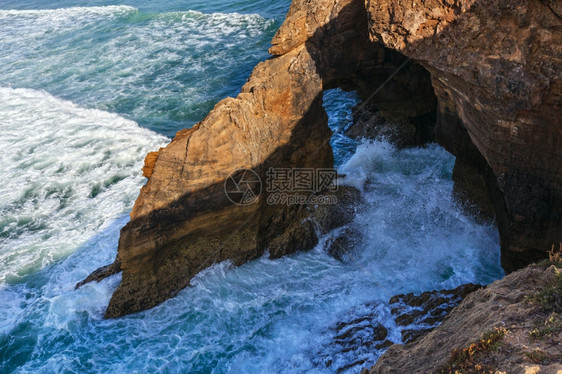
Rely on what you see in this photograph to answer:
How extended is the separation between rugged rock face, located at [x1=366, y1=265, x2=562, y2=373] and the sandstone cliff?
2892 millimetres

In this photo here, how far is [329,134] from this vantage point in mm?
12234

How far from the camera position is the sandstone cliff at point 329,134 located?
8211 millimetres

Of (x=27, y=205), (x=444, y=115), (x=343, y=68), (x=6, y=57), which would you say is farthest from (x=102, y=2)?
(x=444, y=115)

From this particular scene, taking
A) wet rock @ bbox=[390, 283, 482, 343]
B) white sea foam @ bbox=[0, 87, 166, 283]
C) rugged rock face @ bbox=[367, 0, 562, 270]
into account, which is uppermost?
rugged rock face @ bbox=[367, 0, 562, 270]

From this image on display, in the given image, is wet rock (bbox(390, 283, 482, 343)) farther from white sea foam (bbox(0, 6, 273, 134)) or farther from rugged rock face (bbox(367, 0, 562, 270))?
white sea foam (bbox(0, 6, 273, 134))

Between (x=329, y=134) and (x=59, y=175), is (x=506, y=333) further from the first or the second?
(x=59, y=175)

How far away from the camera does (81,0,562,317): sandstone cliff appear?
8211 millimetres

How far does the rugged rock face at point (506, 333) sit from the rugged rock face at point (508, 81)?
271cm

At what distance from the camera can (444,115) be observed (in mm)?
11734

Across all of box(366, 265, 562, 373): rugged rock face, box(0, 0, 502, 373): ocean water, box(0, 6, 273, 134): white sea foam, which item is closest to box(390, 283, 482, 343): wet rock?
box(0, 0, 502, 373): ocean water

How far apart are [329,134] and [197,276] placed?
477cm

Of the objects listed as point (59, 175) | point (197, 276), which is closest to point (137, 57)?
point (59, 175)

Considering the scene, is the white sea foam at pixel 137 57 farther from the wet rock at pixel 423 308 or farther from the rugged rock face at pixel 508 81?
the wet rock at pixel 423 308

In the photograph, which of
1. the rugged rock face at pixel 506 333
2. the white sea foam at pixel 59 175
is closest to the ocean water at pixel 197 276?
the white sea foam at pixel 59 175
